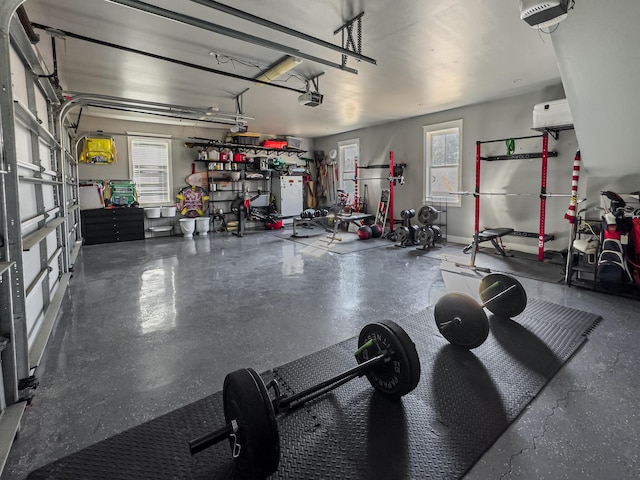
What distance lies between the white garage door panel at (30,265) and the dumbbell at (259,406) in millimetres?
2169

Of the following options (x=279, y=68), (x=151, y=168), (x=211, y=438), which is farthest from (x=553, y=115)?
(x=151, y=168)

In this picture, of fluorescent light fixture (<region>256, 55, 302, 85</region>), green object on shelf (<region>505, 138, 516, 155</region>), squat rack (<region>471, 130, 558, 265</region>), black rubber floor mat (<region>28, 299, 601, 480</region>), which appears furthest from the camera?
green object on shelf (<region>505, 138, 516, 155</region>)

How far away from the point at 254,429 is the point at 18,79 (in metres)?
3.42

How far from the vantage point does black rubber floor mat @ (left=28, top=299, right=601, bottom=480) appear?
1.47 meters

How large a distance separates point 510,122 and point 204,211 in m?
7.40

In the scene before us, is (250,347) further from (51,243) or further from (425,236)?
(425,236)

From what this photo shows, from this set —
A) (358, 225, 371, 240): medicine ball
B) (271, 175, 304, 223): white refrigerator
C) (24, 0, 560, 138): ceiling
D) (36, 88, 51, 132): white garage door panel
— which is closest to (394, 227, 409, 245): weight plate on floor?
(358, 225, 371, 240): medicine ball

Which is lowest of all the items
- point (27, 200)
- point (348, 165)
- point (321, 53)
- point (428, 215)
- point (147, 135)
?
point (428, 215)

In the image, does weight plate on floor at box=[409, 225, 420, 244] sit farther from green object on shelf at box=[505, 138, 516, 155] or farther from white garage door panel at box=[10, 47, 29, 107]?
white garage door panel at box=[10, 47, 29, 107]

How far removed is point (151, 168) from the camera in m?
8.17

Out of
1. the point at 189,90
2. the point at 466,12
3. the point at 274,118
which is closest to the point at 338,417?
the point at 466,12

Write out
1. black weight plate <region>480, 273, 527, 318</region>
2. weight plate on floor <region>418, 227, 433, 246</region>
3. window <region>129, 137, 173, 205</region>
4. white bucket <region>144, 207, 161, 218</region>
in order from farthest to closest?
1. window <region>129, 137, 173, 205</region>
2. white bucket <region>144, 207, 161, 218</region>
3. weight plate on floor <region>418, 227, 433, 246</region>
4. black weight plate <region>480, 273, 527, 318</region>

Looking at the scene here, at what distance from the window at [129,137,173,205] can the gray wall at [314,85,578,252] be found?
6031 mm

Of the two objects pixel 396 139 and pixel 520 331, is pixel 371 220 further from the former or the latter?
pixel 520 331
